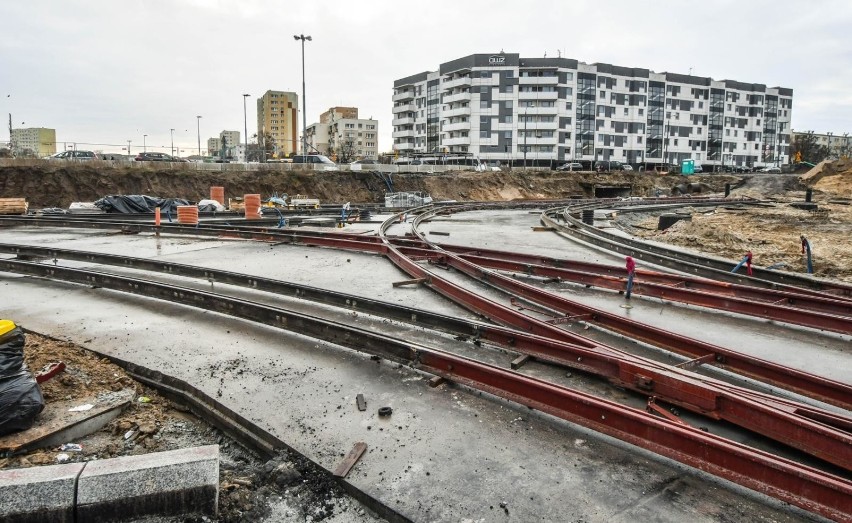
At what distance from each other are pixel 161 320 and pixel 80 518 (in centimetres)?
457

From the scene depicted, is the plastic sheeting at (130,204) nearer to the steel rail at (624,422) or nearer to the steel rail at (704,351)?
the steel rail at (624,422)

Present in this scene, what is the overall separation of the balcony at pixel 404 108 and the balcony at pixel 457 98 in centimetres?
1492

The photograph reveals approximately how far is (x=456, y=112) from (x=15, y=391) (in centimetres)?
8520

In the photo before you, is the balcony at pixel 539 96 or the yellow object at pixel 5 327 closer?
the yellow object at pixel 5 327

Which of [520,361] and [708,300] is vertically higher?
[708,300]

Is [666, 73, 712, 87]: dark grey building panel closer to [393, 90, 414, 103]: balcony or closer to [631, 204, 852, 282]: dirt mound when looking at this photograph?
[393, 90, 414, 103]: balcony

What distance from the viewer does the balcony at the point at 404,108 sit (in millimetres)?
99625

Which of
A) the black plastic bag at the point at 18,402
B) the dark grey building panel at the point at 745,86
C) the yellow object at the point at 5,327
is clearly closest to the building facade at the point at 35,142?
the yellow object at the point at 5,327


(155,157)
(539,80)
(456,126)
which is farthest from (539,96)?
(155,157)

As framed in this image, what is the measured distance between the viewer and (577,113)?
84500mm

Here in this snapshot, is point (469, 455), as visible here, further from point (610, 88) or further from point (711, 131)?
point (711, 131)

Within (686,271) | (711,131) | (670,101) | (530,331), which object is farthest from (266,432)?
(711,131)

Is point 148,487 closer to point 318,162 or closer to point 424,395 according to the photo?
point 424,395

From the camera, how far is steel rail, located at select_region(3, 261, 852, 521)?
2.82 metres
